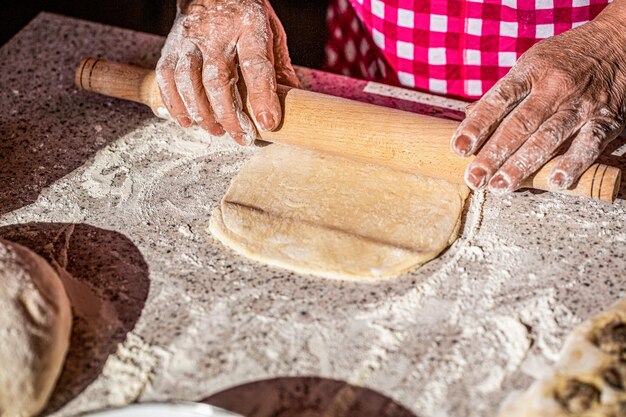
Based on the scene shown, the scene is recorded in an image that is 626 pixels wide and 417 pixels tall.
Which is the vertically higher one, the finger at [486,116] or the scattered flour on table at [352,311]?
the finger at [486,116]

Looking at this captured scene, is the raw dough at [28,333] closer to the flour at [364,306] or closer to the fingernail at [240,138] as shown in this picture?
the flour at [364,306]

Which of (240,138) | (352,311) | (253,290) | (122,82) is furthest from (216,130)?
(352,311)

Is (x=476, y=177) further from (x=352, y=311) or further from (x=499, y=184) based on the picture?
(x=352, y=311)

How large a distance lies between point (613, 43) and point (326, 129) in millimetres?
720

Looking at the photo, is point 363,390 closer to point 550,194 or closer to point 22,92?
point 550,194

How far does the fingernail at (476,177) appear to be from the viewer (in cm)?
141

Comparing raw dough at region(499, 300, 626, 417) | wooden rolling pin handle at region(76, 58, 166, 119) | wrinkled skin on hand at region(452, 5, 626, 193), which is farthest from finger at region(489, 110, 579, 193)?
wooden rolling pin handle at region(76, 58, 166, 119)

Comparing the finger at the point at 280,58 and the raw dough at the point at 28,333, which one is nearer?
the raw dough at the point at 28,333

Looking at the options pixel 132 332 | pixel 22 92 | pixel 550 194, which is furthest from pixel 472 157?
pixel 22 92

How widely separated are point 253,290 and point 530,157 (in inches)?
24.9

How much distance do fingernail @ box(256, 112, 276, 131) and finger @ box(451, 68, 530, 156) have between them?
0.42 m

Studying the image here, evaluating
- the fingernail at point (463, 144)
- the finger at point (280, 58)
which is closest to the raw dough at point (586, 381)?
the fingernail at point (463, 144)

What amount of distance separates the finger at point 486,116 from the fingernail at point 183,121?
2.15 feet

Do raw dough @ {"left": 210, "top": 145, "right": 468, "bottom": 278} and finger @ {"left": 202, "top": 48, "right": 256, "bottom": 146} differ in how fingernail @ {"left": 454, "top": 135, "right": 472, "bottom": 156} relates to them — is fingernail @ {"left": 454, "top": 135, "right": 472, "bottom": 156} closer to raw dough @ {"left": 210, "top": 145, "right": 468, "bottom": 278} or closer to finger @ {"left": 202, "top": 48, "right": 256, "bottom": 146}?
raw dough @ {"left": 210, "top": 145, "right": 468, "bottom": 278}
